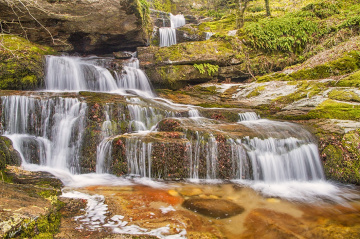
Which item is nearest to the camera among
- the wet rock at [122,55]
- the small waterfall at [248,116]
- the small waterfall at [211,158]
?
the small waterfall at [211,158]

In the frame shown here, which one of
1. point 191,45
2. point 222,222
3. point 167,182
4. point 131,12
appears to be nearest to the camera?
point 222,222

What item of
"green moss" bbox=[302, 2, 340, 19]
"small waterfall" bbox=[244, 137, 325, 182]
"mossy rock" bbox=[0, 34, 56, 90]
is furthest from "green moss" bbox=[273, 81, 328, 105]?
"mossy rock" bbox=[0, 34, 56, 90]

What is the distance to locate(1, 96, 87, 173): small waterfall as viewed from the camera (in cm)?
685

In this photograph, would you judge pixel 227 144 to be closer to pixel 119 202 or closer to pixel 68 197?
pixel 119 202

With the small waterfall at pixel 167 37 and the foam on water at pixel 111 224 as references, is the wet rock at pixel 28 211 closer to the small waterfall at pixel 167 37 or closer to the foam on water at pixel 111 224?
the foam on water at pixel 111 224

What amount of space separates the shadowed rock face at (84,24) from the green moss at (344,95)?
10.3 meters

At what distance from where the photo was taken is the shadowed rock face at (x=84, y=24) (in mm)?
10797

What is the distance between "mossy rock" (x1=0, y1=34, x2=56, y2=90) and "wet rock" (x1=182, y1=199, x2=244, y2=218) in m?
8.66

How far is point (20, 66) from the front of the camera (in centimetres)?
942

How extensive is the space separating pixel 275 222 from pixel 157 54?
11001 millimetres

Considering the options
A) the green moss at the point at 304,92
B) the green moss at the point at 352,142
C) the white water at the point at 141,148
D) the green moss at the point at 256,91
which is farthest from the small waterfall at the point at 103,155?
the green moss at the point at 256,91

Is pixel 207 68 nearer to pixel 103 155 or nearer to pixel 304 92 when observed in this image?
pixel 304 92

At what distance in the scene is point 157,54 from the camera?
42.6 ft

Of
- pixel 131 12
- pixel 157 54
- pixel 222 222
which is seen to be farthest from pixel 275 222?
pixel 131 12
